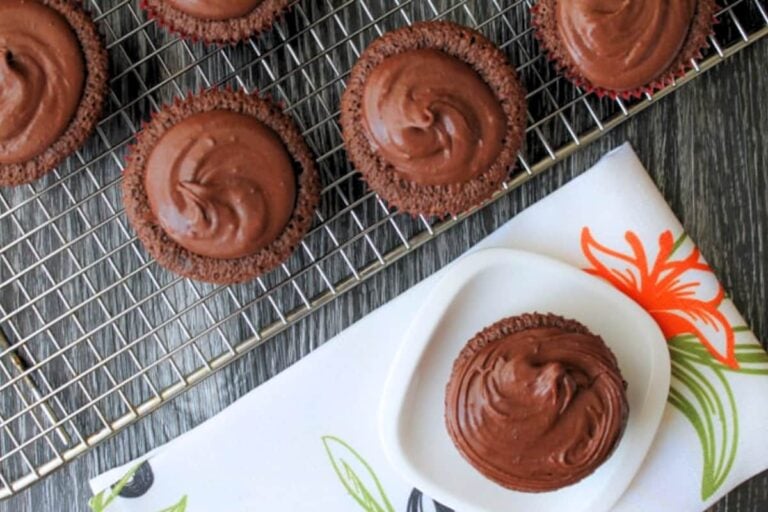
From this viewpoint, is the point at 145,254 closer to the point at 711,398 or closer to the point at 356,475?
the point at 356,475

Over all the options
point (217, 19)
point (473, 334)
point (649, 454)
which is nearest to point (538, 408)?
point (473, 334)

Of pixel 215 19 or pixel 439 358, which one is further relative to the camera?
pixel 439 358

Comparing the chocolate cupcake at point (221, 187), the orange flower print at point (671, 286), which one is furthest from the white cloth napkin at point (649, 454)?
the chocolate cupcake at point (221, 187)

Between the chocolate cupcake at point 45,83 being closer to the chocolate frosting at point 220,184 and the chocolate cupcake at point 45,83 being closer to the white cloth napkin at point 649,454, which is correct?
the chocolate frosting at point 220,184

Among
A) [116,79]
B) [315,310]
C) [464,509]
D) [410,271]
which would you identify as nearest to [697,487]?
[464,509]

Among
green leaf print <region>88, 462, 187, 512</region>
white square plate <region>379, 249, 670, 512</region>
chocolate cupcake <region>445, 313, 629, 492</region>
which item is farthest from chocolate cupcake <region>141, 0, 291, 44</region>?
green leaf print <region>88, 462, 187, 512</region>

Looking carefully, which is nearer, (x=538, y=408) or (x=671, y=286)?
(x=538, y=408)

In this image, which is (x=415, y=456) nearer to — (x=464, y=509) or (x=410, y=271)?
(x=464, y=509)
